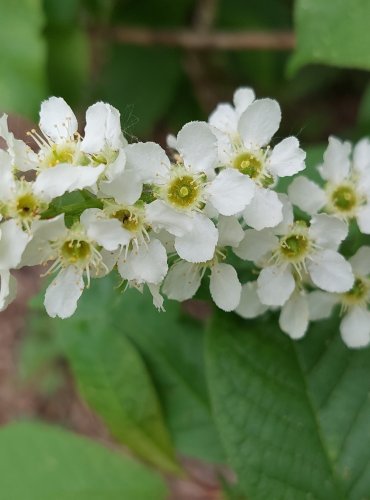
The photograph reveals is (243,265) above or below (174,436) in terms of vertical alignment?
above

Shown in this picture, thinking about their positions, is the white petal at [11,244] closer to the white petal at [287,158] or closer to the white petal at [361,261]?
the white petal at [287,158]

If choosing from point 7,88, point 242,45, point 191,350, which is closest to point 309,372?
point 191,350

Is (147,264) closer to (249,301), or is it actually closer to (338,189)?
(249,301)

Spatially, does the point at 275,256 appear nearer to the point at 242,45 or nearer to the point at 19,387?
the point at 242,45

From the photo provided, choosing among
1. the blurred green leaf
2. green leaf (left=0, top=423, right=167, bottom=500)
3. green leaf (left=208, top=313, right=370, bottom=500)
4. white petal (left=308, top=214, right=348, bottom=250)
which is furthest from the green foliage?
the blurred green leaf

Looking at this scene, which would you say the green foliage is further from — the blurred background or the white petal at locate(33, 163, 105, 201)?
the white petal at locate(33, 163, 105, 201)

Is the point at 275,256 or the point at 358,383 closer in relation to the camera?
the point at 275,256

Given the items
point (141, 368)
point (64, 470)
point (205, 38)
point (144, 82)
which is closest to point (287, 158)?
point (141, 368)
